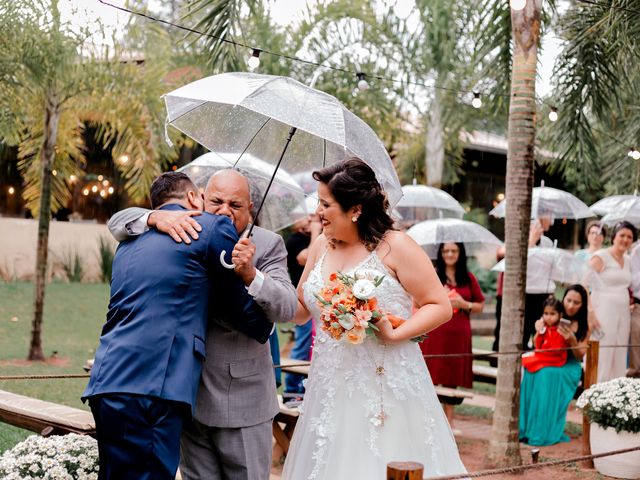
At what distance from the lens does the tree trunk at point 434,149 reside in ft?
67.6

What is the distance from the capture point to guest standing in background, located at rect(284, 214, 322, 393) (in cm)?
882

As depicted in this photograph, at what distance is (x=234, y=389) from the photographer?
3.58m

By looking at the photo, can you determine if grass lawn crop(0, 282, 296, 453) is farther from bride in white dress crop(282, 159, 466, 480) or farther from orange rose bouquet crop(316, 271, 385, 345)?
orange rose bouquet crop(316, 271, 385, 345)

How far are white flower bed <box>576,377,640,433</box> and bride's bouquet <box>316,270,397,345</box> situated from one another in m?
3.99

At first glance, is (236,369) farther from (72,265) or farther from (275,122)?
(72,265)

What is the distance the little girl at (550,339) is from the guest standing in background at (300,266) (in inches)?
91.7

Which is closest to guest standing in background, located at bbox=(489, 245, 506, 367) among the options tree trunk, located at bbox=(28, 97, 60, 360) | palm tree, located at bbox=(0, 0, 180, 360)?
palm tree, located at bbox=(0, 0, 180, 360)

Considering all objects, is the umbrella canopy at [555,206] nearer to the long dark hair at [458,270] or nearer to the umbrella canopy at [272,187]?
the long dark hair at [458,270]

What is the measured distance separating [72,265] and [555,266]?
12.1 meters

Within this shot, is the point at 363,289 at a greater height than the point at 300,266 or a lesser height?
greater

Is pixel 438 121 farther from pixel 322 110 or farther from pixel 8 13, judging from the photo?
pixel 322 110

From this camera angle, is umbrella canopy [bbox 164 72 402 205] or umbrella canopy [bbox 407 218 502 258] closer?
umbrella canopy [bbox 164 72 402 205]

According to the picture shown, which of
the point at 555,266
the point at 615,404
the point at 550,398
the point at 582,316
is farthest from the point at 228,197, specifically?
the point at 555,266

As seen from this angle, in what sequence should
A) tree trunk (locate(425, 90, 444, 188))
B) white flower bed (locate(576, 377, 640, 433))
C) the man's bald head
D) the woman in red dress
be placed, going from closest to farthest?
1. the man's bald head
2. white flower bed (locate(576, 377, 640, 433))
3. the woman in red dress
4. tree trunk (locate(425, 90, 444, 188))
